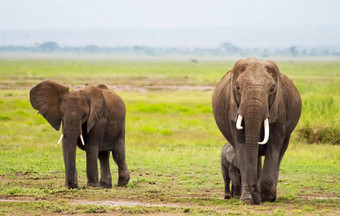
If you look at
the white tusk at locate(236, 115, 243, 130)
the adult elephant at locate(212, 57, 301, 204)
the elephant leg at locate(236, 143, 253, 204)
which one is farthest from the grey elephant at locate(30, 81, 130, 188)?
the white tusk at locate(236, 115, 243, 130)

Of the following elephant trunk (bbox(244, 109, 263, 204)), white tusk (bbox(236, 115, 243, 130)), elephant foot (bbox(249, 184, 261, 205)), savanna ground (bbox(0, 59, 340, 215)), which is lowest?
savanna ground (bbox(0, 59, 340, 215))

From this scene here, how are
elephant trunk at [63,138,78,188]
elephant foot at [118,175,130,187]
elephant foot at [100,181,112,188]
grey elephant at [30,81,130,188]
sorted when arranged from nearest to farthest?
1. elephant trunk at [63,138,78,188]
2. grey elephant at [30,81,130,188]
3. elephant foot at [100,181,112,188]
4. elephant foot at [118,175,130,187]

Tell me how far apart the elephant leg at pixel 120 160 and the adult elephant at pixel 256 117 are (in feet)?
10.2

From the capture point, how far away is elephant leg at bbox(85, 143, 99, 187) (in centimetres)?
1260

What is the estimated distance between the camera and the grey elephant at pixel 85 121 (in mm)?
12008

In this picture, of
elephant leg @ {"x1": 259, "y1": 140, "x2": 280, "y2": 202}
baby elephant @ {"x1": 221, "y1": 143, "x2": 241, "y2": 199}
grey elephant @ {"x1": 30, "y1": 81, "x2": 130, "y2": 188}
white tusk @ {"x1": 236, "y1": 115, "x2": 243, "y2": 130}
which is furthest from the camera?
grey elephant @ {"x1": 30, "y1": 81, "x2": 130, "y2": 188}

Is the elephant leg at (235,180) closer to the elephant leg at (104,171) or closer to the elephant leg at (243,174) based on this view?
the elephant leg at (243,174)

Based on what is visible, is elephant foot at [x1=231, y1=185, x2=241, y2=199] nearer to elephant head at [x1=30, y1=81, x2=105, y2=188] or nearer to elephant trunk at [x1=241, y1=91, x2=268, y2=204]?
elephant trunk at [x1=241, y1=91, x2=268, y2=204]

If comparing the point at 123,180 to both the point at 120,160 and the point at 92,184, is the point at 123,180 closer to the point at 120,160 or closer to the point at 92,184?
the point at 120,160

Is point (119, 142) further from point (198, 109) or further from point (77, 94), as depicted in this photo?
point (198, 109)

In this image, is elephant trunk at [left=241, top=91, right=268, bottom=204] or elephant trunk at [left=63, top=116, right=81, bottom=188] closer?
elephant trunk at [left=241, top=91, right=268, bottom=204]

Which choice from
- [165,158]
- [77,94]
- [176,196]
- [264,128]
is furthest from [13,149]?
[264,128]

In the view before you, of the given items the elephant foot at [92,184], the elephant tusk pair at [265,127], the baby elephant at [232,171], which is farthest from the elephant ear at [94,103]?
the elephant tusk pair at [265,127]

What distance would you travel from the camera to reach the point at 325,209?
9.53 metres
